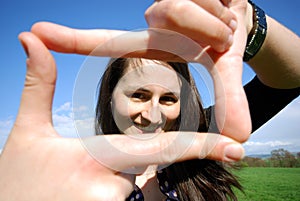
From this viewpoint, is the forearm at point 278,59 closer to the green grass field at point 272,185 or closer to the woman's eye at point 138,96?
the woman's eye at point 138,96

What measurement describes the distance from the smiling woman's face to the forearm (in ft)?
1.47

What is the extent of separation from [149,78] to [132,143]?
2.53 ft

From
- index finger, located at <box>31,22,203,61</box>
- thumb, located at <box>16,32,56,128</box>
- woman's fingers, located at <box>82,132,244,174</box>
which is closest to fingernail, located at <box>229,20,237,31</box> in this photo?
index finger, located at <box>31,22,203,61</box>

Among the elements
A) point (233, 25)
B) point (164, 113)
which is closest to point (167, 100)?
point (164, 113)

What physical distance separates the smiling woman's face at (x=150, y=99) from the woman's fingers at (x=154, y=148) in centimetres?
73

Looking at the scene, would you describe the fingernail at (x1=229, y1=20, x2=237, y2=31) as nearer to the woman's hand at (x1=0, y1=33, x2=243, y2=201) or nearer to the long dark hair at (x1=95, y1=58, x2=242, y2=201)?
the woman's hand at (x1=0, y1=33, x2=243, y2=201)

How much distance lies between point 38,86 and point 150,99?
2.91 ft

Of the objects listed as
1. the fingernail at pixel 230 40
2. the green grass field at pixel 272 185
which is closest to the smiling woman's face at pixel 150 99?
the fingernail at pixel 230 40

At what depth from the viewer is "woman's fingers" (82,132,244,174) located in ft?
2.30

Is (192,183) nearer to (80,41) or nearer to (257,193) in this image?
(80,41)

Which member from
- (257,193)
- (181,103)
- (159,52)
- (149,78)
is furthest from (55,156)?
(257,193)

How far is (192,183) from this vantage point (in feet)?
5.20

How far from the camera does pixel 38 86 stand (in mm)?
724

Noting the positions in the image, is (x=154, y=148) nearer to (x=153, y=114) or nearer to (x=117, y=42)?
(x=117, y=42)
